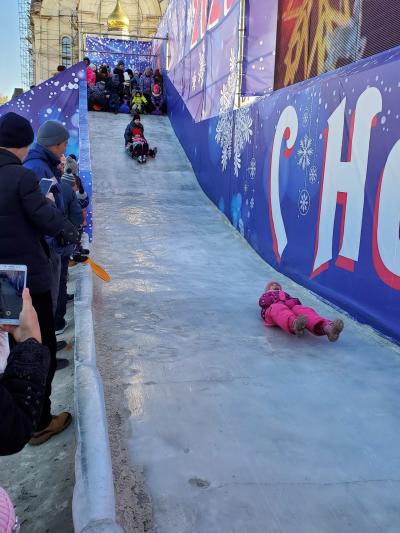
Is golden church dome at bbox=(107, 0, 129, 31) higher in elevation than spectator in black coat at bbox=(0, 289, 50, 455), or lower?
higher

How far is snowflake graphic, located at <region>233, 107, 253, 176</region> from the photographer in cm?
730

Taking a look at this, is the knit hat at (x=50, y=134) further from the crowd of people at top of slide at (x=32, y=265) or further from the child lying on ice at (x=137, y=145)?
the child lying on ice at (x=137, y=145)

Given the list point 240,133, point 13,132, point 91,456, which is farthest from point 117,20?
point 91,456

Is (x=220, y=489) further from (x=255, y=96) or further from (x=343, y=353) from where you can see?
(x=255, y=96)

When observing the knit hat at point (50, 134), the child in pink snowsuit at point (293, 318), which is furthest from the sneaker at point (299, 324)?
the knit hat at point (50, 134)

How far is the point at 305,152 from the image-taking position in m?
5.21

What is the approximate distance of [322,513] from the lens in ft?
6.56

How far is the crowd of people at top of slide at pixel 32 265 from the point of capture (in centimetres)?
A: 134

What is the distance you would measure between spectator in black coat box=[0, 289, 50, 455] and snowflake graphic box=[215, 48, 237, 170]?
284 inches

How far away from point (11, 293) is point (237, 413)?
165cm

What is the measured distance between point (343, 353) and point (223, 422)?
1.33 m

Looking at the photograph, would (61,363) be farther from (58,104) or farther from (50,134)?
(58,104)

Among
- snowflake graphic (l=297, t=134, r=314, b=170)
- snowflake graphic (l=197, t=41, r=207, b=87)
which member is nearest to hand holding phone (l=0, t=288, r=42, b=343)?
snowflake graphic (l=297, t=134, r=314, b=170)

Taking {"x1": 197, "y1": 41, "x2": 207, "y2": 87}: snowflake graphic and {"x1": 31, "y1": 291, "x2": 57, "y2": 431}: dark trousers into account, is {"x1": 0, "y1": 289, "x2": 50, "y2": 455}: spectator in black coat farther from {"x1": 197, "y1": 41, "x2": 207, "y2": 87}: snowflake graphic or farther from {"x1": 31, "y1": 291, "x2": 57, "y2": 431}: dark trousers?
{"x1": 197, "y1": 41, "x2": 207, "y2": 87}: snowflake graphic
